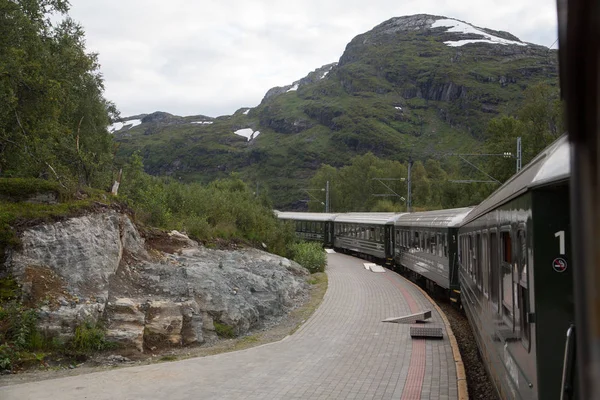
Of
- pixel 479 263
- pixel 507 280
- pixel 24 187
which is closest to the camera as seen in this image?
pixel 507 280

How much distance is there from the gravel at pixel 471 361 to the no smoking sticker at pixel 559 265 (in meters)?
4.82

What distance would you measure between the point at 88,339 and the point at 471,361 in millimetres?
7603

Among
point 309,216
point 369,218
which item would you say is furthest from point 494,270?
point 309,216

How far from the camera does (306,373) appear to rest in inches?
369

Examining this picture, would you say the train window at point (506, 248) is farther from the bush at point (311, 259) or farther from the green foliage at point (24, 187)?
the bush at point (311, 259)

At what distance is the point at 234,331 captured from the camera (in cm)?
1299

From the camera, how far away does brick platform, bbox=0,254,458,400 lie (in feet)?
26.7

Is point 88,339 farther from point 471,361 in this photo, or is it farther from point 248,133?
point 248,133

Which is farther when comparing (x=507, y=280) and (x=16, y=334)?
(x=16, y=334)

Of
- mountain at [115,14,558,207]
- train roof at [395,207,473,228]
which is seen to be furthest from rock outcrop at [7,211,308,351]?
mountain at [115,14,558,207]

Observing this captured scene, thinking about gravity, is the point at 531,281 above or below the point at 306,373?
above

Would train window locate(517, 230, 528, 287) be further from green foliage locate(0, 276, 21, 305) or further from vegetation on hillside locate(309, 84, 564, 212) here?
vegetation on hillside locate(309, 84, 564, 212)

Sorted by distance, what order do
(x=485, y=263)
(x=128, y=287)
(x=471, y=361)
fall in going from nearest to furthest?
(x=485, y=263) < (x=471, y=361) < (x=128, y=287)

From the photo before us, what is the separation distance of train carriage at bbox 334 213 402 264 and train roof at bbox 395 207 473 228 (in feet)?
12.9
